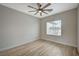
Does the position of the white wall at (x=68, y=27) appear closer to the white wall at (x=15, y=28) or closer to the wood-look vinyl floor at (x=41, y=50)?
the wood-look vinyl floor at (x=41, y=50)

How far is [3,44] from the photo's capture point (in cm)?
122

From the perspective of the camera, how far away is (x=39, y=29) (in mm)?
1316

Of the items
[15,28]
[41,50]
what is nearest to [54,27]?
[41,50]

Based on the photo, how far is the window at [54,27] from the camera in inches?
47.5

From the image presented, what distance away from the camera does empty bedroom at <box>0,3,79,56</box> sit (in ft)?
3.73

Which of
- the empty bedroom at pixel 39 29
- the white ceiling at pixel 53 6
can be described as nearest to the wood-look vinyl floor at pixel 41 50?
the empty bedroom at pixel 39 29

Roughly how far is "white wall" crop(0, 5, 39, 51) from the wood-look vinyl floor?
0.29 feet

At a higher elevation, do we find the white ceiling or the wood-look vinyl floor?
the white ceiling

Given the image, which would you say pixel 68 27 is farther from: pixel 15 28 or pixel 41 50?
pixel 15 28

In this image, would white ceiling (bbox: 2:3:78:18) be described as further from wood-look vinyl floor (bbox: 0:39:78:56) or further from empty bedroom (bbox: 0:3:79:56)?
wood-look vinyl floor (bbox: 0:39:78:56)

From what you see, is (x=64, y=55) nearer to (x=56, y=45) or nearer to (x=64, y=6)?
(x=56, y=45)

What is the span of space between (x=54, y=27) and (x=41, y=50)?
0.49 meters

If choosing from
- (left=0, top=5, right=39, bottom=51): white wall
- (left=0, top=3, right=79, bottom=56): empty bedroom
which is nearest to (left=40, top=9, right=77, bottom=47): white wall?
(left=0, top=3, right=79, bottom=56): empty bedroom

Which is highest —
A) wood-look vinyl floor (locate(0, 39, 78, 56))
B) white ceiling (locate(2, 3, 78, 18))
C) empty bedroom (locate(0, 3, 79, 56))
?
white ceiling (locate(2, 3, 78, 18))
